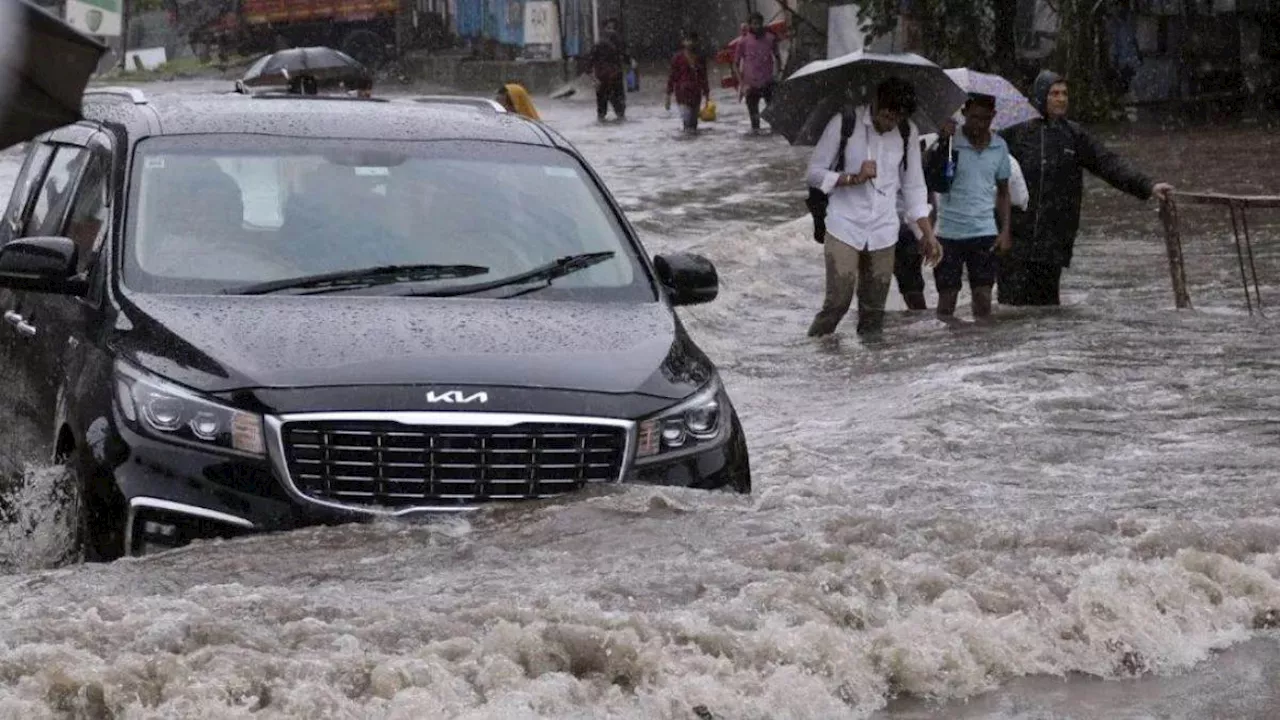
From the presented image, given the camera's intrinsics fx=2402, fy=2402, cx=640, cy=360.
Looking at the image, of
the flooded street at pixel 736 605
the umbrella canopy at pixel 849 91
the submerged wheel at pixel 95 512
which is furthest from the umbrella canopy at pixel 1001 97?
the submerged wheel at pixel 95 512

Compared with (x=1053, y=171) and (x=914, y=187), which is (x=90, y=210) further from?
(x=1053, y=171)

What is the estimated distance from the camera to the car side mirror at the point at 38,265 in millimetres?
7141

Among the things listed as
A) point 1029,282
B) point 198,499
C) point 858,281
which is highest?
point 198,499

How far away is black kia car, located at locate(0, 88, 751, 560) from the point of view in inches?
251

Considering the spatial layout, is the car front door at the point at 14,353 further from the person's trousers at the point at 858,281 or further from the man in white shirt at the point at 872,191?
the person's trousers at the point at 858,281

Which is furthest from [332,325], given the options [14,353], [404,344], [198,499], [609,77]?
[609,77]

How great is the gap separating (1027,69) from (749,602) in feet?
91.4

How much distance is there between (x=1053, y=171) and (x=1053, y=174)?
0.7 inches

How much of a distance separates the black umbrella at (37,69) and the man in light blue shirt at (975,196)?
8563mm

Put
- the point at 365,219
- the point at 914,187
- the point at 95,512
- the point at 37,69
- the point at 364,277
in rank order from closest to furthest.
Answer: the point at 37,69 < the point at 95,512 < the point at 364,277 < the point at 365,219 < the point at 914,187

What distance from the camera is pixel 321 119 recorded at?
820 cm

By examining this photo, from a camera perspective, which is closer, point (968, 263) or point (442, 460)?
point (442, 460)

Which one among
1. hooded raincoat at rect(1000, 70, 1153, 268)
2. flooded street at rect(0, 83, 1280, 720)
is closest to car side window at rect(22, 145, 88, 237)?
flooded street at rect(0, 83, 1280, 720)

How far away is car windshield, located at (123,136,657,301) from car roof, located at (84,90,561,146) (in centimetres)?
7
